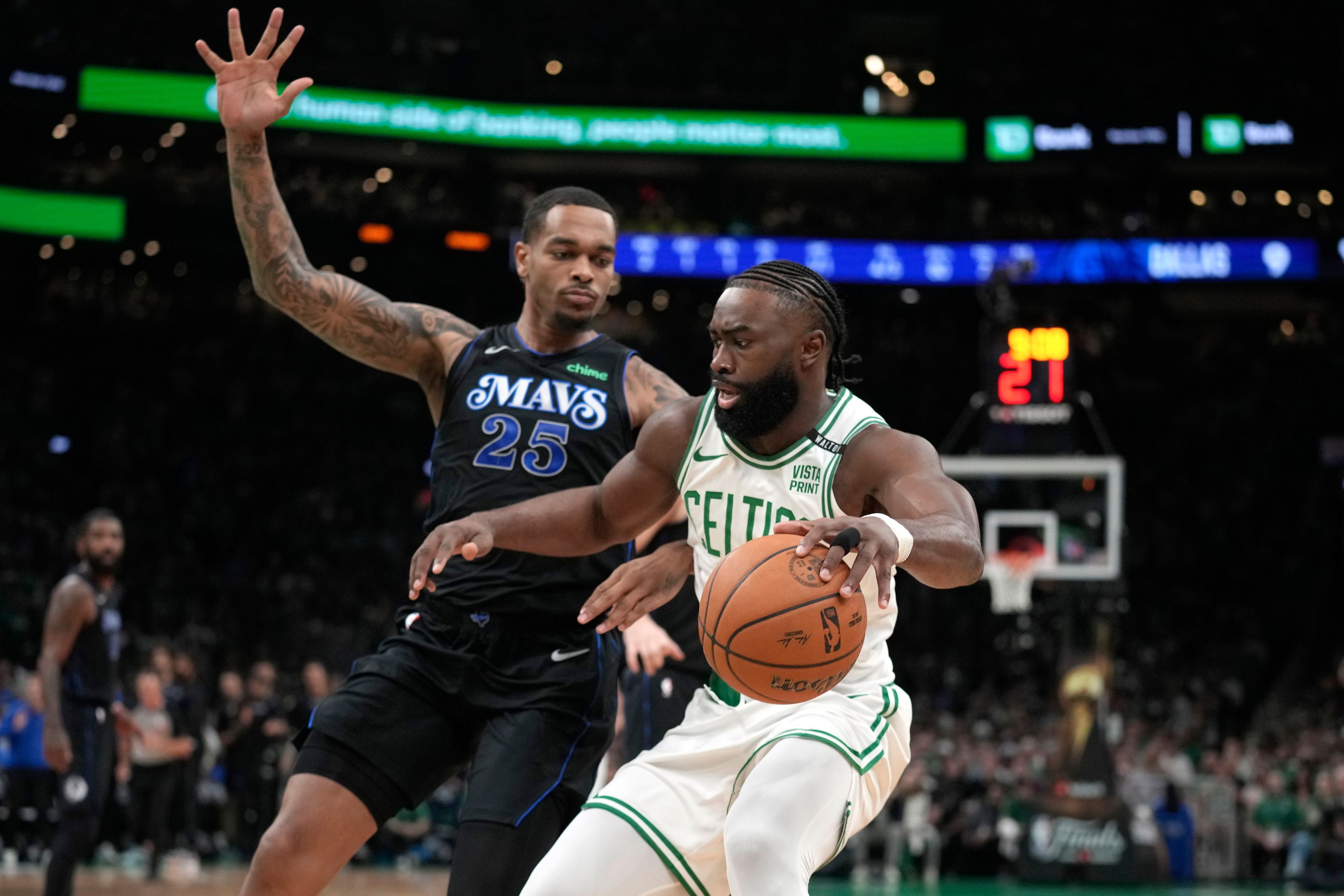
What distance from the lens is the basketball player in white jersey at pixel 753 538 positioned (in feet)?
11.7

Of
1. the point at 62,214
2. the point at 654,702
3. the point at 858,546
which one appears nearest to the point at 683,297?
the point at 62,214

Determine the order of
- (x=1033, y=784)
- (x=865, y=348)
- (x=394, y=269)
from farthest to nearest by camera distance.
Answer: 1. (x=865, y=348)
2. (x=394, y=269)
3. (x=1033, y=784)

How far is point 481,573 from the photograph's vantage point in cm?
449

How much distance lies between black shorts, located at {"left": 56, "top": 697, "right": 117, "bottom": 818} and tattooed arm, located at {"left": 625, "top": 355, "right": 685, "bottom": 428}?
405 cm

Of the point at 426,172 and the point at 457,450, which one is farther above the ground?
the point at 426,172

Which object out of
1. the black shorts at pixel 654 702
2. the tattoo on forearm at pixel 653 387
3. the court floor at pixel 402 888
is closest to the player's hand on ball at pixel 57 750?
the court floor at pixel 402 888

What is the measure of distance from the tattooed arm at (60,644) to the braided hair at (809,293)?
4962 millimetres

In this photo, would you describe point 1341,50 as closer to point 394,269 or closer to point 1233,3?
point 1233,3

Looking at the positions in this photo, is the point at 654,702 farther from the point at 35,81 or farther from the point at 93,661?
the point at 35,81

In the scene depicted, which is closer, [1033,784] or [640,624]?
[640,624]

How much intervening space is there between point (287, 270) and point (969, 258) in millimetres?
20081

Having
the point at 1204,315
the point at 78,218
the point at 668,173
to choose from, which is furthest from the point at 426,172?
the point at 1204,315

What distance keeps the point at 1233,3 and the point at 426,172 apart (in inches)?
613

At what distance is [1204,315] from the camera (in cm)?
2762
